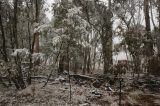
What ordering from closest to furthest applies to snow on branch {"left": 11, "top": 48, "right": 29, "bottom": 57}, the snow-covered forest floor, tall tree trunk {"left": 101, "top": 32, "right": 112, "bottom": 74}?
snow on branch {"left": 11, "top": 48, "right": 29, "bottom": 57} < the snow-covered forest floor < tall tree trunk {"left": 101, "top": 32, "right": 112, "bottom": 74}

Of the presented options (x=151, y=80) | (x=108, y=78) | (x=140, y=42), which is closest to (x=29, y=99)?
(x=108, y=78)

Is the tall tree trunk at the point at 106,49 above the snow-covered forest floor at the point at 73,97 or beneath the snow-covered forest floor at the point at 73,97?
above

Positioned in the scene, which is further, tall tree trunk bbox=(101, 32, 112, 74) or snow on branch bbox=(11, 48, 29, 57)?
tall tree trunk bbox=(101, 32, 112, 74)

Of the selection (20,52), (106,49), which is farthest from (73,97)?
(106,49)

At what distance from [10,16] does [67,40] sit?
10.5ft

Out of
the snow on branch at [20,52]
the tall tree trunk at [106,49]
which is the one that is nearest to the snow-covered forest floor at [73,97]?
the snow on branch at [20,52]

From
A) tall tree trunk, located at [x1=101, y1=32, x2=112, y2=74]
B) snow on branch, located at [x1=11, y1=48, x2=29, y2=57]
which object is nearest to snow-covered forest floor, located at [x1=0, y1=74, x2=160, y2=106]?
snow on branch, located at [x1=11, y1=48, x2=29, y2=57]

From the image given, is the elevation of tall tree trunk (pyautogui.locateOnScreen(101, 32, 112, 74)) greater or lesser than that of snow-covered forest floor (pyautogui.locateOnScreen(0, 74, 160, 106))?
greater

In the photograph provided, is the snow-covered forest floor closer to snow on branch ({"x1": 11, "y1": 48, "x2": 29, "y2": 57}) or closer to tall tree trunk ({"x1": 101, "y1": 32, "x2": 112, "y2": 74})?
snow on branch ({"x1": 11, "y1": 48, "x2": 29, "y2": 57})

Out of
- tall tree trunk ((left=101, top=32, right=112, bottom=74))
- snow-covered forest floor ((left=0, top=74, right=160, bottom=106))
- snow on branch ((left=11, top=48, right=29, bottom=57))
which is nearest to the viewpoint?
snow on branch ((left=11, top=48, right=29, bottom=57))

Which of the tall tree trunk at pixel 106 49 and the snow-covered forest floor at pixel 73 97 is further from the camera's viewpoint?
the tall tree trunk at pixel 106 49

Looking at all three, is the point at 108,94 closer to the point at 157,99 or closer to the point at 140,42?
the point at 157,99

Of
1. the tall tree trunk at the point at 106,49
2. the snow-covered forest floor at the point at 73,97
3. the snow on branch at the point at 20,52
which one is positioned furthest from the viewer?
the tall tree trunk at the point at 106,49

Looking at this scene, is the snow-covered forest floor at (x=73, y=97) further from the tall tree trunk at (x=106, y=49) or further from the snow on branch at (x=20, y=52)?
the tall tree trunk at (x=106, y=49)
